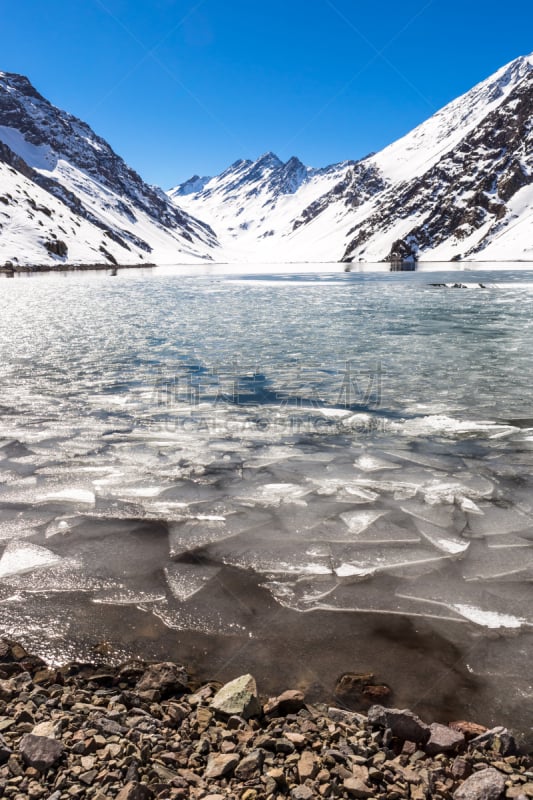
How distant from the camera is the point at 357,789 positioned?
3.07 m

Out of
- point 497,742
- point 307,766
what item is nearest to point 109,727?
point 307,766

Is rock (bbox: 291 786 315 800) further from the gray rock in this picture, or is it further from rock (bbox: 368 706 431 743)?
the gray rock

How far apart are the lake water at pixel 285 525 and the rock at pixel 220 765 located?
2.91ft

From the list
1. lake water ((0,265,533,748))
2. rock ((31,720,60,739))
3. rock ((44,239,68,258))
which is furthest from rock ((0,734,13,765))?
rock ((44,239,68,258))

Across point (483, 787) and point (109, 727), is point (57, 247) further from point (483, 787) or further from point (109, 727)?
point (483, 787)

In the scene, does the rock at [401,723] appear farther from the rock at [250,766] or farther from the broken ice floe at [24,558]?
the broken ice floe at [24,558]

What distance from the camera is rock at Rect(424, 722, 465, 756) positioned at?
344cm

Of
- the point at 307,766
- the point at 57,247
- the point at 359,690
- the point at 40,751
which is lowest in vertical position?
the point at 359,690

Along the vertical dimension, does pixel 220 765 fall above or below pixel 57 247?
below

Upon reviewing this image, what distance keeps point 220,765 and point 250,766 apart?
7.4 inches

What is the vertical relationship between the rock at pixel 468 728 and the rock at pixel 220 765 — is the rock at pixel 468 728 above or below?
below

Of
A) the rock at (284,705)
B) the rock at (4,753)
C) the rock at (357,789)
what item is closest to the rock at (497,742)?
the rock at (357,789)

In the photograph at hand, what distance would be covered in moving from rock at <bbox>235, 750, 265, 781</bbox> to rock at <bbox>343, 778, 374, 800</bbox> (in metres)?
0.52

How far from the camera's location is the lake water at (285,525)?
444 centimetres
